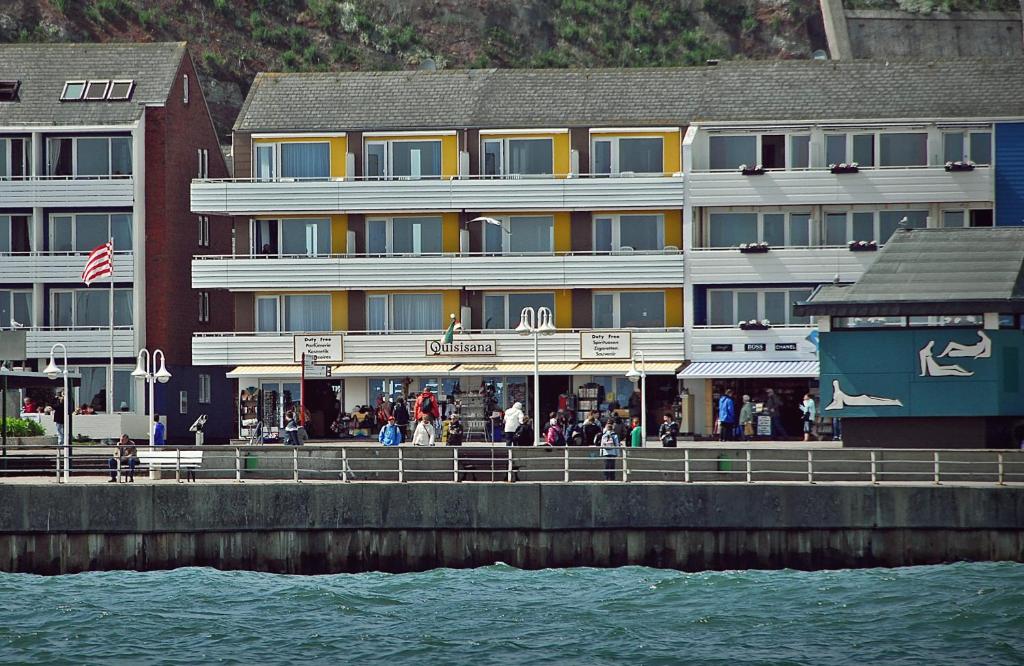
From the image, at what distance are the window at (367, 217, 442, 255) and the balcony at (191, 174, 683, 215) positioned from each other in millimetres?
1023

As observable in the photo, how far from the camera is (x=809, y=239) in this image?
244 ft

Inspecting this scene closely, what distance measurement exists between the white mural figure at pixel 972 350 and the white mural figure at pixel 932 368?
0.25m

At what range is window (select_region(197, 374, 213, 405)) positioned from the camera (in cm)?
7994

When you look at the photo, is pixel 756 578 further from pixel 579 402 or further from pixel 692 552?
pixel 579 402

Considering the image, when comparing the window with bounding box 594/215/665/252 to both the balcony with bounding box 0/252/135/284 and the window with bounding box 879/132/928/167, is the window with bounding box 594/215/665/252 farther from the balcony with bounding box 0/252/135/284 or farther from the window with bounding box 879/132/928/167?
the balcony with bounding box 0/252/135/284

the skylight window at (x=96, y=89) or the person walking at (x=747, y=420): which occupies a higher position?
the skylight window at (x=96, y=89)

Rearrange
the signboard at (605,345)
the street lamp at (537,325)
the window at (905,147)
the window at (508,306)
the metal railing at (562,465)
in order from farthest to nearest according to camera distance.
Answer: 1. the window at (508,306)
2. the window at (905,147)
3. the signboard at (605,345)
4. the street lamp at (537,325)
5. the metal railing at (562,465)

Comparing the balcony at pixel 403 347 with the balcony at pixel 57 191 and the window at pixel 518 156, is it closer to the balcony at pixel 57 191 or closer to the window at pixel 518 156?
the window at pixel 518 156

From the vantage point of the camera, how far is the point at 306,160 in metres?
76.6

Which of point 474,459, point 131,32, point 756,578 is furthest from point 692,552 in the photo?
point 131,32

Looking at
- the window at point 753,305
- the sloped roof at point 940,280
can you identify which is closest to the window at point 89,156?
the window at point 753,305

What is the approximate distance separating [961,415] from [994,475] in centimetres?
470

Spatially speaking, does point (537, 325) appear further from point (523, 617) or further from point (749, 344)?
point (523, 617)

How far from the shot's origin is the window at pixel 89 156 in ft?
255
